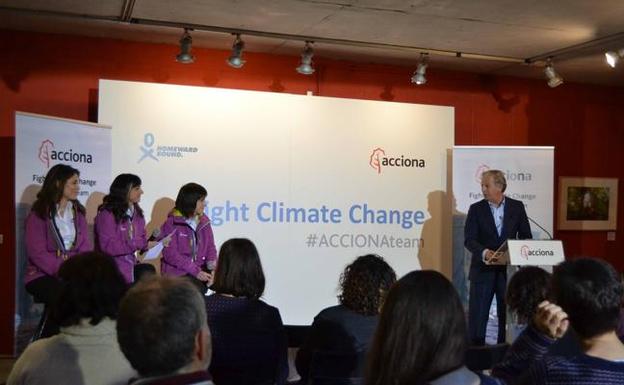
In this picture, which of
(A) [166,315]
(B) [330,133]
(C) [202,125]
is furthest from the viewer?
(B) [330,133]

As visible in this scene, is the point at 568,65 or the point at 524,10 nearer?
the point at 524,10

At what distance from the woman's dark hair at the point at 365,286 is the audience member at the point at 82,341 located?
1.03 meters

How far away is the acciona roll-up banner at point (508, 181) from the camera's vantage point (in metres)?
6.96

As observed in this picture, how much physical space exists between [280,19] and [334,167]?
1684 millimetres

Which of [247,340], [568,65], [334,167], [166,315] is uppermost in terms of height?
[568,65]

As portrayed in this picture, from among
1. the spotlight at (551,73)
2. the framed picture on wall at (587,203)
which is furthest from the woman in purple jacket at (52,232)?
the framed picture on wall at (587,203)

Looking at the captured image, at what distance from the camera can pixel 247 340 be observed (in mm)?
2803

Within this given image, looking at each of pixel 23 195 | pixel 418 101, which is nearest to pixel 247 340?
pixel 23 195

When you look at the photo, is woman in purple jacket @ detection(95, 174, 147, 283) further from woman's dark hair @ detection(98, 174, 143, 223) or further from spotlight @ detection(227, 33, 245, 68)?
spotlight @ detection(227, 33, 245, 68)

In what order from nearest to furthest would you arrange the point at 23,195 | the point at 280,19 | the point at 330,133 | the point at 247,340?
the point at 247,340
the point at 23,195
the point at 280,19
the point at 330,133

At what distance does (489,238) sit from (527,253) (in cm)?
44

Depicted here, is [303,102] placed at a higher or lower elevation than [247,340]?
higher

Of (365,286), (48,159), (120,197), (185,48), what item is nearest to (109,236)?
(120,197)

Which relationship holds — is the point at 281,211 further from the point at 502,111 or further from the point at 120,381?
the point at 120,381
